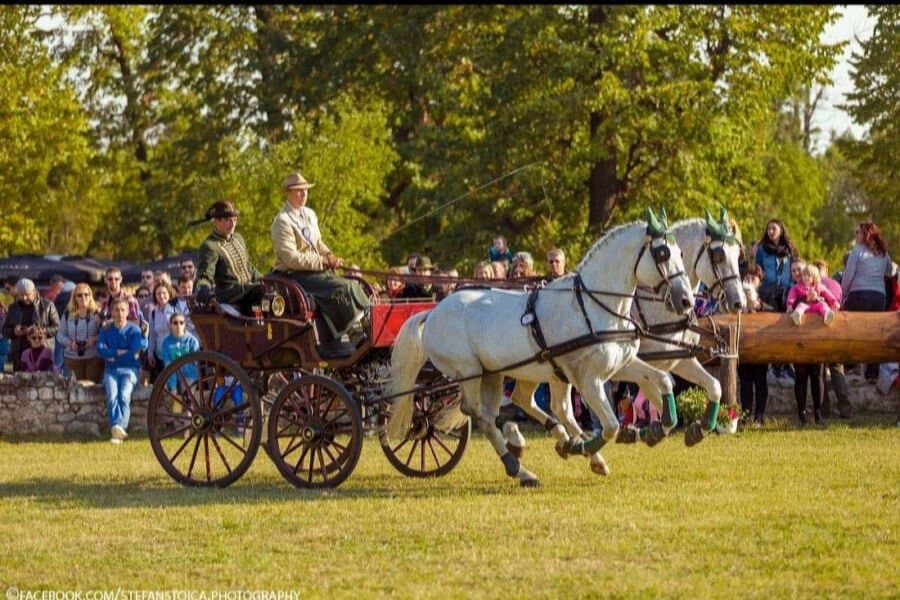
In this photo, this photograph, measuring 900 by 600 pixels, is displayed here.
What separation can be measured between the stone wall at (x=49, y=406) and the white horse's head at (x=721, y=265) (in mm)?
7829

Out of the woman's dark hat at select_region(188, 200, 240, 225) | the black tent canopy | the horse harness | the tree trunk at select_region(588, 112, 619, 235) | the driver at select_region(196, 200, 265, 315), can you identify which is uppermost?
the tree trunk at select_region(588, 112, 619, 235)

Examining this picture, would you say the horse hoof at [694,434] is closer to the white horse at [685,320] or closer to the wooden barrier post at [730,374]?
the white horse at [685,320]

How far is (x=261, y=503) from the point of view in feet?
39.5

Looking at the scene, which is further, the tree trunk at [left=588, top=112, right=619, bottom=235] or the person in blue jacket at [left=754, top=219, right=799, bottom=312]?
the tree trunk at [left=588, top=112, right=619, bottom=235]

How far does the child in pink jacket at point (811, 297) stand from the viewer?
1712 centimetres

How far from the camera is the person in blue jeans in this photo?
18297mm

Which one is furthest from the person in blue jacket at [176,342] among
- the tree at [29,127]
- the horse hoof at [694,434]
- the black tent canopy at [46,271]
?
the tree at [29,127]

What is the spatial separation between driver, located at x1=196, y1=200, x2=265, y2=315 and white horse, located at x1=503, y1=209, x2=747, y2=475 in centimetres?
228

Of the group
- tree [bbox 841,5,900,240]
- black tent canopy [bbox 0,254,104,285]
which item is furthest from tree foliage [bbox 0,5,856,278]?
black tent canopy [bbox 0,254,104,285]

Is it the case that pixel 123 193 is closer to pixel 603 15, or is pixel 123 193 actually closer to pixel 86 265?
pixel 86 265

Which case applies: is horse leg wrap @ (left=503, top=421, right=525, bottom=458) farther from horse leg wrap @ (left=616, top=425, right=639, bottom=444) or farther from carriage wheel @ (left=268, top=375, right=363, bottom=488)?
carriage wheel @ (left=268, top=375, right=363, bottom=488)

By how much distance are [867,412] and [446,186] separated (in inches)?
494

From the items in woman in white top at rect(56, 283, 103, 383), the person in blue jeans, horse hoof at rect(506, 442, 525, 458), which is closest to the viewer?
horse hoof at rect(506, 442, 525, 458)

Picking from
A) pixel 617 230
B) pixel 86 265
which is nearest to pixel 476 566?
pixel 617 230
